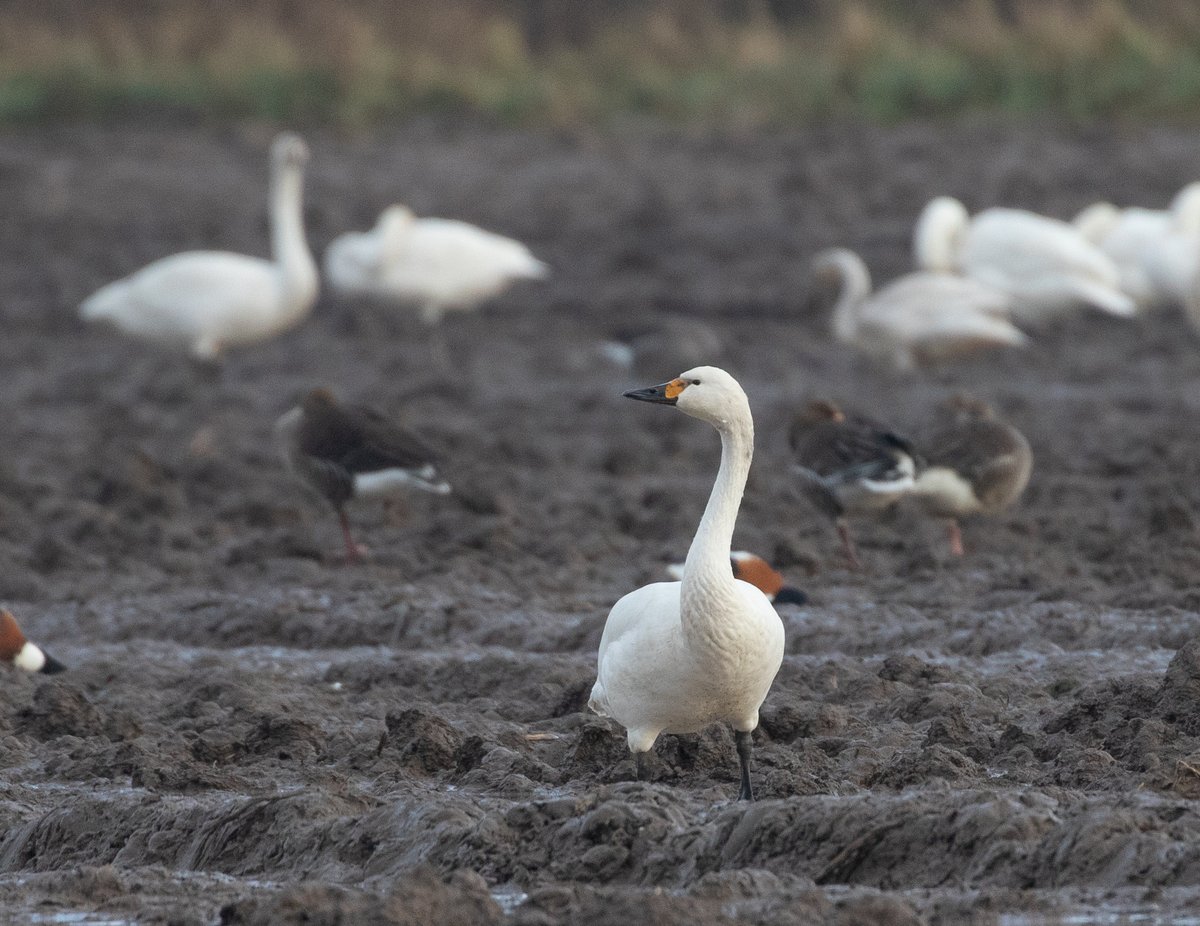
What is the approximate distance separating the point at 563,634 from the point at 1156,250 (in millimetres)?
9362

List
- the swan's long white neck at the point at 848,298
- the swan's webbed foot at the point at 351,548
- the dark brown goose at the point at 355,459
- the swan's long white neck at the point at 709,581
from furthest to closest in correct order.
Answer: the swan's long white neck at the point at 848,298, the dark brown goose at the point at 355,459, the swan's webbed foot at the point at 351,548, the swan's long white neck at the point at 709,581

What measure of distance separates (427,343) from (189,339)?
2390mm

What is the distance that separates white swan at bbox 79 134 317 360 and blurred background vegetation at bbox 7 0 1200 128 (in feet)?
33.8

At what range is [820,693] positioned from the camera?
23.9 ft

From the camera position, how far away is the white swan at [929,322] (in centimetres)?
1421

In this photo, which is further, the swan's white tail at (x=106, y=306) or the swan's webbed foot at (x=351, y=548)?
the swan's white tail at (x=106, y=306)

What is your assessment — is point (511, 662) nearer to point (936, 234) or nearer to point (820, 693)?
point (820, 693)

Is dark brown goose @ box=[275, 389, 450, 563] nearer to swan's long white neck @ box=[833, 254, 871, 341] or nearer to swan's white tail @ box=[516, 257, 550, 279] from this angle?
swan's long white neck @ box=[833, 254, 871, 341]

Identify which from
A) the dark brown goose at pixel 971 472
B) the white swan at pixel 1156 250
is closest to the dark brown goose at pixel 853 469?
the dark brown goose at pixel 971 472

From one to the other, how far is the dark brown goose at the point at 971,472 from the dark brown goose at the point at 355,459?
2.37 metres

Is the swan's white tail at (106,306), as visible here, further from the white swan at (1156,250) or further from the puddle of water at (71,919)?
the puddle of water at (71,919)

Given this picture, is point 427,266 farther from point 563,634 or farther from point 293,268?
point 563,634

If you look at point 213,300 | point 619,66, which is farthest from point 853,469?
point 619,66

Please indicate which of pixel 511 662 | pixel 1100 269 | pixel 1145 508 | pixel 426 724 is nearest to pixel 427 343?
pixel 1100 269
